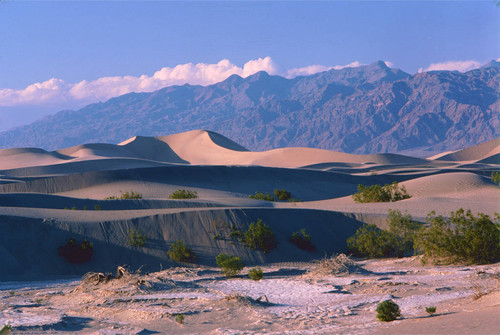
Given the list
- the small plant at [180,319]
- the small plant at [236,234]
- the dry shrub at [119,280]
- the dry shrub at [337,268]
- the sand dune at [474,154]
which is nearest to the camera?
the small plant at [180,319]

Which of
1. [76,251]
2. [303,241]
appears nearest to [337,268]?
[303,241]

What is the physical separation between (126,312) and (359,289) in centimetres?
574

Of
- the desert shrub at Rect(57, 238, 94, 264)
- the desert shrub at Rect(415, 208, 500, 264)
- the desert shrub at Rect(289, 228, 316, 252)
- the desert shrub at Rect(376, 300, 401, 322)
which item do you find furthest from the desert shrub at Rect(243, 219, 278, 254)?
the desert shrub at Rect(376, 300, 401, 322)

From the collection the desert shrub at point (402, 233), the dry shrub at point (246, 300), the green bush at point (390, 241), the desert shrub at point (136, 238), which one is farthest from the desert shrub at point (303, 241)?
the dry shrub at point (246, 300)

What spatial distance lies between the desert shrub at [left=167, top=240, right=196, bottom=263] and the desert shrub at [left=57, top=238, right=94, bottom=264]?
2.84 meters

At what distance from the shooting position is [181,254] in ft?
69.6

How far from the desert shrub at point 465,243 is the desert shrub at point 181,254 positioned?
8007mm

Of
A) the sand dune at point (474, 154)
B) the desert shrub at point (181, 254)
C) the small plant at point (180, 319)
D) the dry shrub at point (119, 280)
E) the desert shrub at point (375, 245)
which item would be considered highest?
the dry shrub at point (119, 280)

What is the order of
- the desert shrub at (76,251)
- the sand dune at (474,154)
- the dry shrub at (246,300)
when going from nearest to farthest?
the dry shrub at (246,300), the desert shrub at (76,251), the sand dune at (474,154)

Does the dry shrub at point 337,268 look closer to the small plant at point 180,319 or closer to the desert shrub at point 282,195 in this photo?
the small plant at point 180,319

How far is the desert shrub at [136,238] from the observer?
21.8 meters

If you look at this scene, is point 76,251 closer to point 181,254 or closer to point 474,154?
point 181,254

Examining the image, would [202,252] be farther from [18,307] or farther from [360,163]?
[360,163]

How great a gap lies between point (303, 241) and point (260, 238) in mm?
2185
